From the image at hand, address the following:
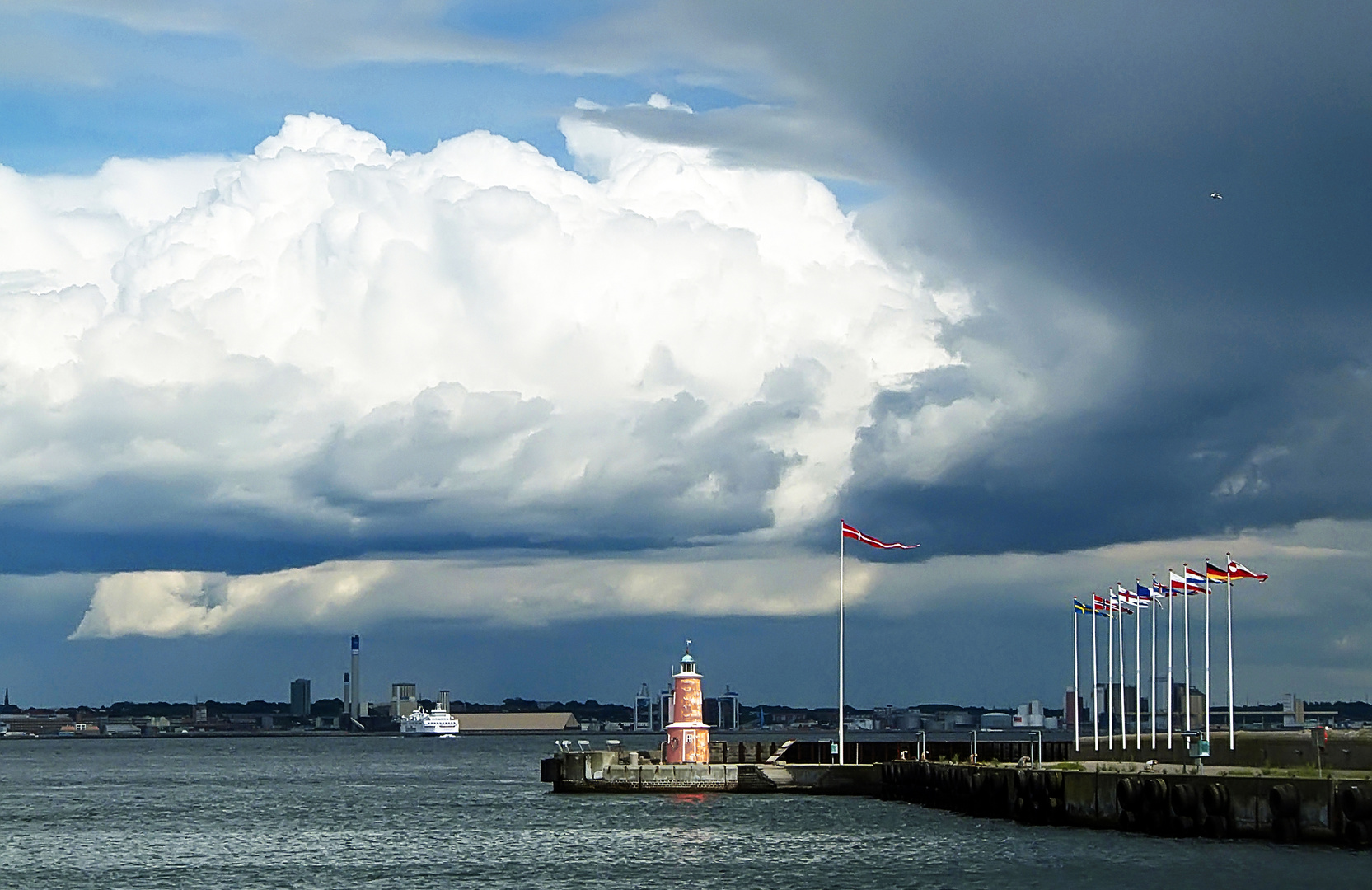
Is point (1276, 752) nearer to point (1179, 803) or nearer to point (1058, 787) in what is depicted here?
point (1179, 803)

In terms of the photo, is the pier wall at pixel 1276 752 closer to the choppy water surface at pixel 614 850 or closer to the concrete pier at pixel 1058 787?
the concrete pier at pixel 1058 787

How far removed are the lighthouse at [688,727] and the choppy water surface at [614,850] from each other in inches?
107

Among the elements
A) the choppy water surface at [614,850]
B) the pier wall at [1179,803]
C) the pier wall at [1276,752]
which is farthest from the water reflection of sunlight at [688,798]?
the pier wall at [1276,752]

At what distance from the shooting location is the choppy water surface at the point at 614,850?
7481cm

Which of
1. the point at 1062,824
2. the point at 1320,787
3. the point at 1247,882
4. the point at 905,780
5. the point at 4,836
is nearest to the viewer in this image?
the point at 1247,882

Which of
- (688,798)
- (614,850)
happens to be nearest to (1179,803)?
(614,850)

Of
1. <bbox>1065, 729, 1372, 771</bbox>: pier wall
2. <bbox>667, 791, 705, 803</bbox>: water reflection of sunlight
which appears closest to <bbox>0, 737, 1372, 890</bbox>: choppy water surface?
<bbox>667, 791, 705, 803</bbox>: water reflection of sunlight

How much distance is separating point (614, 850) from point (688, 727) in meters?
29.9

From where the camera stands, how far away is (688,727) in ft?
392

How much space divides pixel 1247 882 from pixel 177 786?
424 feet

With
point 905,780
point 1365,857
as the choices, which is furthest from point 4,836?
point 1365,857

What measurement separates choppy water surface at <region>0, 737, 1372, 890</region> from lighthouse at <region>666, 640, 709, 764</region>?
107 inches

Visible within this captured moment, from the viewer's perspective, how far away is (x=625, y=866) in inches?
3241

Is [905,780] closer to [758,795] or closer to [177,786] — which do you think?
[758,795]
